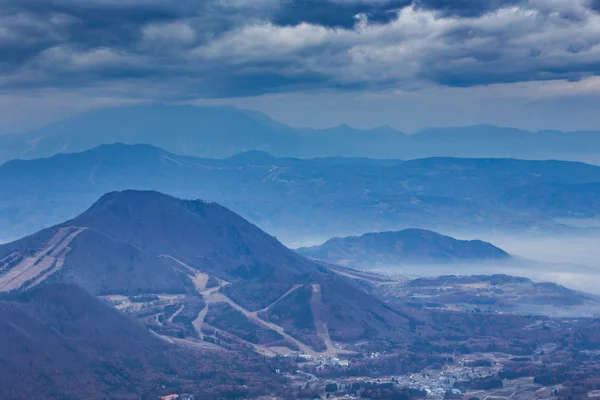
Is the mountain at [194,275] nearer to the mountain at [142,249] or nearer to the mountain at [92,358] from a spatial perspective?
the mountain at [142,249]

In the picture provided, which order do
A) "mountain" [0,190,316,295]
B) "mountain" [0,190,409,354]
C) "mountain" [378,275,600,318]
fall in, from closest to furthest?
"mountain" [0,190,409,354] → "mountain" [0,190,316,295] → "mountain" [378,275,600,318]

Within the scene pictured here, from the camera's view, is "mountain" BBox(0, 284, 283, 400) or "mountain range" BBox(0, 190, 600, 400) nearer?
"mountain" BBox(0, 284, 283, 400)

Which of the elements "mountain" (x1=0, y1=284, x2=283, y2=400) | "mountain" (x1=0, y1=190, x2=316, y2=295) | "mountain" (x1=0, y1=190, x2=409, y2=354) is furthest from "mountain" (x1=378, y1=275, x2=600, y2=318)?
"mountain" (x1=0, y1=284, x2=283, y2=400)

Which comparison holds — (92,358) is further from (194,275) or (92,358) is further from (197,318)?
(194,275)

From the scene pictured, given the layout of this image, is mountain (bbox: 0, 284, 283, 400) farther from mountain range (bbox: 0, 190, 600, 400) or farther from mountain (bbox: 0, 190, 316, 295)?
mountain (bbox: 0, 190, 316, 295)

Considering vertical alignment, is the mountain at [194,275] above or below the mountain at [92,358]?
above

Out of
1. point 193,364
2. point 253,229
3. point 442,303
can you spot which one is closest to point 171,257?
point 253,229

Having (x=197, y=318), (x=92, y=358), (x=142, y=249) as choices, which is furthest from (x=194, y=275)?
(x=92, y=358)

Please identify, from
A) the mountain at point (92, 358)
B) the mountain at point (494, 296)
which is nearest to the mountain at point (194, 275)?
the mountain at point (92, 358)
